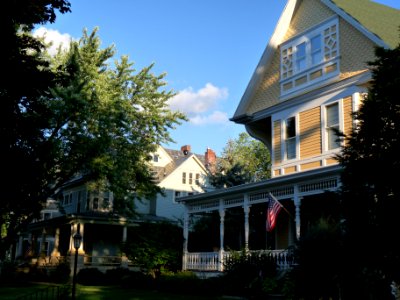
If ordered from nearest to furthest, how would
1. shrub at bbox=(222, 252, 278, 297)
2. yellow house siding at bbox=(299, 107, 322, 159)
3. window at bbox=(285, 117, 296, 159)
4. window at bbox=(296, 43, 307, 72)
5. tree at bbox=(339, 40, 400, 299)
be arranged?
tree at bbox=(339, 40, 400, 299), shrub at bbox=(222, 252, 278, 297), yellow house siding at bbox=(299, 107, 322, 159), window at bbox=(285, 117, 296, 159), window at bbox=(296, 43, 307, 72)

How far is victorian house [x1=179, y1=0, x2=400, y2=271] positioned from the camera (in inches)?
779

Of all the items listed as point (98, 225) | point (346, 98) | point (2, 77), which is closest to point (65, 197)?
point (98, 225)

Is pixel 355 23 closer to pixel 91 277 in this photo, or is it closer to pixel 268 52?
pixel 268 52

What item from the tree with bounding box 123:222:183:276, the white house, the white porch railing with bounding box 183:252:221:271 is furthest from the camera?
the white house

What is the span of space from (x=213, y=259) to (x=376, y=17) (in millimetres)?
12324

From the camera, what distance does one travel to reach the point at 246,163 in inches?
2142

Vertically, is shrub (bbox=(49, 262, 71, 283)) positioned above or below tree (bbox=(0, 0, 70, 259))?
below

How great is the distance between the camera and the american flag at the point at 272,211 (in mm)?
19469

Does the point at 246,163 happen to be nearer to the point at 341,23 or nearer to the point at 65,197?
the point at 65,197

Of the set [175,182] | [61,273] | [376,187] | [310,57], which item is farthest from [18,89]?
[175,182]

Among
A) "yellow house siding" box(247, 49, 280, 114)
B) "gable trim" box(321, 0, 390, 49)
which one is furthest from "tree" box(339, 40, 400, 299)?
"yellow house siding" box(247, 49, 280, 114)

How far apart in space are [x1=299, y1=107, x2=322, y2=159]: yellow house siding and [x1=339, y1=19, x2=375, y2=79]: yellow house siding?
2.00 metres

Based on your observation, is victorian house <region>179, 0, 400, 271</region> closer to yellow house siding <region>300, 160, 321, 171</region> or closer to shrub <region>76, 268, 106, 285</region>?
yellow house siding <region>300, 160, 321, 171</region>

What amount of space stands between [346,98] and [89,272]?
60.6ft
